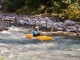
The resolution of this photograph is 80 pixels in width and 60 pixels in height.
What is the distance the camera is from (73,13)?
81.6ft

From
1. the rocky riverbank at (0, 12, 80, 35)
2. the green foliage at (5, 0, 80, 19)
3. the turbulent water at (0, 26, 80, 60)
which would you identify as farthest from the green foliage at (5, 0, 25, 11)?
the turbulent water at (0, 26, 80, 60)

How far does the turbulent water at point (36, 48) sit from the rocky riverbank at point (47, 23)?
2533mm

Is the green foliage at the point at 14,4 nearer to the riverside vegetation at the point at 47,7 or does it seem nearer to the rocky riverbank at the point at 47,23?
the riverside vegetation at the point at 47,7

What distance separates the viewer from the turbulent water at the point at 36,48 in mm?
13977

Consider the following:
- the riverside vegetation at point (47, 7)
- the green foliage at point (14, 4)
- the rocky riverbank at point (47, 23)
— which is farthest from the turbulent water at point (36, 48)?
the green foliage at point (14, 4)

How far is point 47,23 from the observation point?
24031mm

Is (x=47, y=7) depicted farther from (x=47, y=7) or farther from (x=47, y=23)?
(x=47, y=23)

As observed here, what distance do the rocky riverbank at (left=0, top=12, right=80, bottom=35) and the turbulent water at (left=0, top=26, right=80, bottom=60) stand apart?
2.53 meters

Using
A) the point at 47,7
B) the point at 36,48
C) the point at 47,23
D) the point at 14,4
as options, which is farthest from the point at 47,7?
the point at 36,48

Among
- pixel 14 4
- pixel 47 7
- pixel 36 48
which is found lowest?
pixel 36 48

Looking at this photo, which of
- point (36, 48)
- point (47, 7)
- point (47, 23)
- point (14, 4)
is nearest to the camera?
point (36, 48)

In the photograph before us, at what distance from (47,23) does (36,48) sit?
8.19m

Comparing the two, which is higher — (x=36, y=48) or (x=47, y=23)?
(x=47, y=23)

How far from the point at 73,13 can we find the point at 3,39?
856 cm
